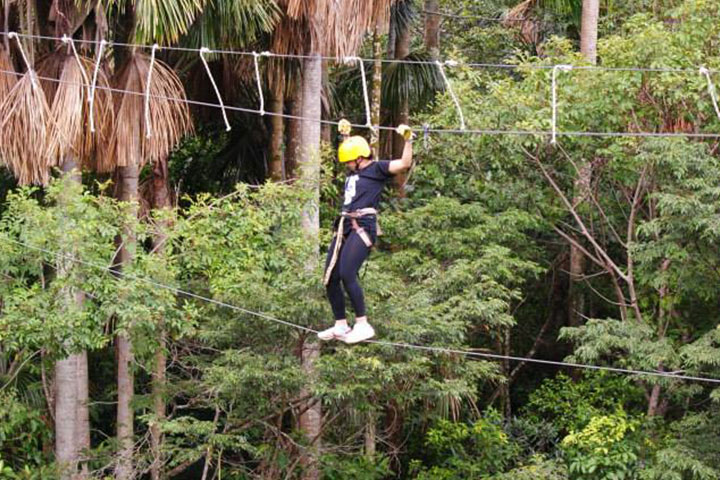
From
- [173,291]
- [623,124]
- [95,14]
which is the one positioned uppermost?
[95,14]

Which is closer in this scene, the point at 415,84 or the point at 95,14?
the point at 95,14

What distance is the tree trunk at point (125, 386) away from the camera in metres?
12.2

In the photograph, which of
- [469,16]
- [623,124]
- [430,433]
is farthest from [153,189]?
[469,16]

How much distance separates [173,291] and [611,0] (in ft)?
27.6

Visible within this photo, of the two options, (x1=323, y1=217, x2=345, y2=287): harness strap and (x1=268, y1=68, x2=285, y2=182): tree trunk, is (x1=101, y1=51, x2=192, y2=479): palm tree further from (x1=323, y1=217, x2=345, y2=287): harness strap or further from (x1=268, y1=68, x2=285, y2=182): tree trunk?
(x1=323, y1=217, x2=345, y2=287): harness strap

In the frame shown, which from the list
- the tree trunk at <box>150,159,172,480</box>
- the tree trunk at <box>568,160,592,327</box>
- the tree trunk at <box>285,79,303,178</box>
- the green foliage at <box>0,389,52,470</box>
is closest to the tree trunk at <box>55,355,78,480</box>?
the green foliage at <box>0,389,52,470</box>

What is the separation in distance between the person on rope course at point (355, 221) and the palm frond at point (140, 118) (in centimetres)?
376

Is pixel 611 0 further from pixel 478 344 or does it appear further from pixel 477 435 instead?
pixel 477 435

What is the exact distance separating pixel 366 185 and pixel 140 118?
4412mm

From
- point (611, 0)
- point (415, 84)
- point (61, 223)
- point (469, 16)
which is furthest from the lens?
point (469, 16)

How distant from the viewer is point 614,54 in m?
13.3

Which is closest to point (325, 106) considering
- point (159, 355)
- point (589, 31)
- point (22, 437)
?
point (589, 31)

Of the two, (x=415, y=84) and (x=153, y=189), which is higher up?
(x=415, y=84)

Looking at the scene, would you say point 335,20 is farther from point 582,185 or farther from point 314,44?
point 582,185
